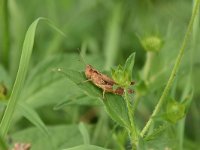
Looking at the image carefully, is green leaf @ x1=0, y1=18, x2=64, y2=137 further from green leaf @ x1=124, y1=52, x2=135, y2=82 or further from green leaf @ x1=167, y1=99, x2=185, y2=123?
green leaf @ x1=167, y1=99, x2=185, y2=123

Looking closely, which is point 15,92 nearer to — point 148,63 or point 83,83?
point 83,83

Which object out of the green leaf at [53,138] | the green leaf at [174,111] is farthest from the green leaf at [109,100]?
the green leaf at [53,138]

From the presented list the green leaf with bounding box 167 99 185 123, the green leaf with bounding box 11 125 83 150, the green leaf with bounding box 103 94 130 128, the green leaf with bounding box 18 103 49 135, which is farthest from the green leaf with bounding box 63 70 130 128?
the green leaf with bounding box 11 125 83 150

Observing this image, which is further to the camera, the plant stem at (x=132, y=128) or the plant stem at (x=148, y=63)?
the plant stem at (x=148, y=63)

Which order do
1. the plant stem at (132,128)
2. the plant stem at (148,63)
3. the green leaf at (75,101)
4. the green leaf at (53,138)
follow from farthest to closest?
1. the plant stem at (148,63)
2. the green leaf at (53,138)
3. the green leaf at (75,101)
4. the plant stem at (132,128)

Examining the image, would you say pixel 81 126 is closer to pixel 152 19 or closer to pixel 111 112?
pixel 111 112

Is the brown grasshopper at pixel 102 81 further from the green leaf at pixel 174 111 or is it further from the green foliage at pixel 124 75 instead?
the green leaf at pixel 174 111
